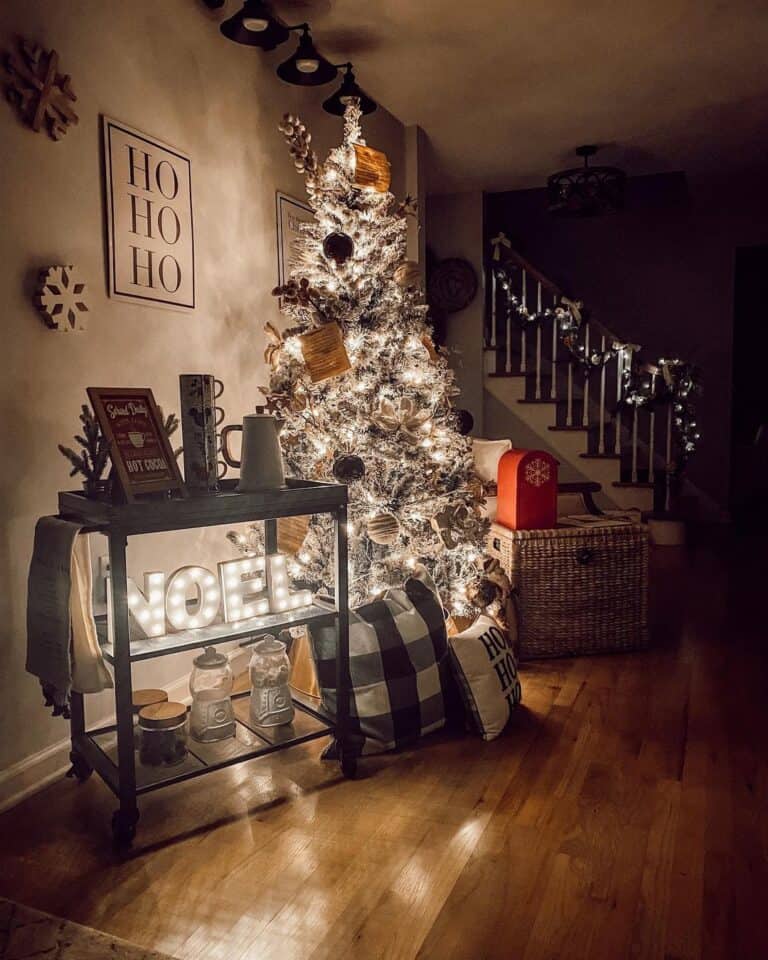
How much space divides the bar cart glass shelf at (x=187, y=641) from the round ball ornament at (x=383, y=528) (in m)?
0.45

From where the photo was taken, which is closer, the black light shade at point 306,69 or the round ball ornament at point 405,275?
the round ball ornament at point 405,275

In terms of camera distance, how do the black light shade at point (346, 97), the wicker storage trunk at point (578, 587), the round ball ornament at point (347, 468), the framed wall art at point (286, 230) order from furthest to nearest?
the black light shade at point (346, 97)
the framed wall art at point (286, 230)
the wicker storage trunk at point (578, 587)
the round ball ornament at point (347, 468)

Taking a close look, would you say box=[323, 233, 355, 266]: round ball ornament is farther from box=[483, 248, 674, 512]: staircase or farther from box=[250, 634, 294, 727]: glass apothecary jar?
box=[483, 248, 674, 512]: staircase

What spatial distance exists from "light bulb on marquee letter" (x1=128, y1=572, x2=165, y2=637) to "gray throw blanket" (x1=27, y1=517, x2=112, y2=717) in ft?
0.41

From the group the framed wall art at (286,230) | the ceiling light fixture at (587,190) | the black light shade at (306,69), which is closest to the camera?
the black light shade at (306,69)

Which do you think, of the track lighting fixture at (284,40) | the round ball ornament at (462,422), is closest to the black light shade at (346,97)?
the track lighting fixture at (284,40)

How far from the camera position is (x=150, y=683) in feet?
8.45

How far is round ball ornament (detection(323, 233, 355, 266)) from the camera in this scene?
8.81ft

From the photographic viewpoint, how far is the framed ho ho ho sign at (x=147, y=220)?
233 cm

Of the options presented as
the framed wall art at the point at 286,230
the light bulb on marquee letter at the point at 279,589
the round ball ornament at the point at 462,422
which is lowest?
the light bulb on marquee letter at the point at 279,589

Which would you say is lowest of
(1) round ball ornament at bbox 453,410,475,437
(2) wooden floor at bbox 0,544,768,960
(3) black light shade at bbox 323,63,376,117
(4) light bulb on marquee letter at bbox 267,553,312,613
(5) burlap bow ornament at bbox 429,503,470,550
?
(2) wooden floor at bbox 0,544,768,960

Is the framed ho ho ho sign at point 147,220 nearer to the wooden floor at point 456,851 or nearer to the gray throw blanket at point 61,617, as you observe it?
the gray throw blanket at point 61,617

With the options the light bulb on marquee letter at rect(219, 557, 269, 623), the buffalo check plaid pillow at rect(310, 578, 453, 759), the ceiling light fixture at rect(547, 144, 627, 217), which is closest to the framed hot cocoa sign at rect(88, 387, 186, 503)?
the light bulb on marquee letter at rect(219, 557, 269, 623)

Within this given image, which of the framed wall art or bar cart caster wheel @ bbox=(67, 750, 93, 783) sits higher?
the framed wall art
